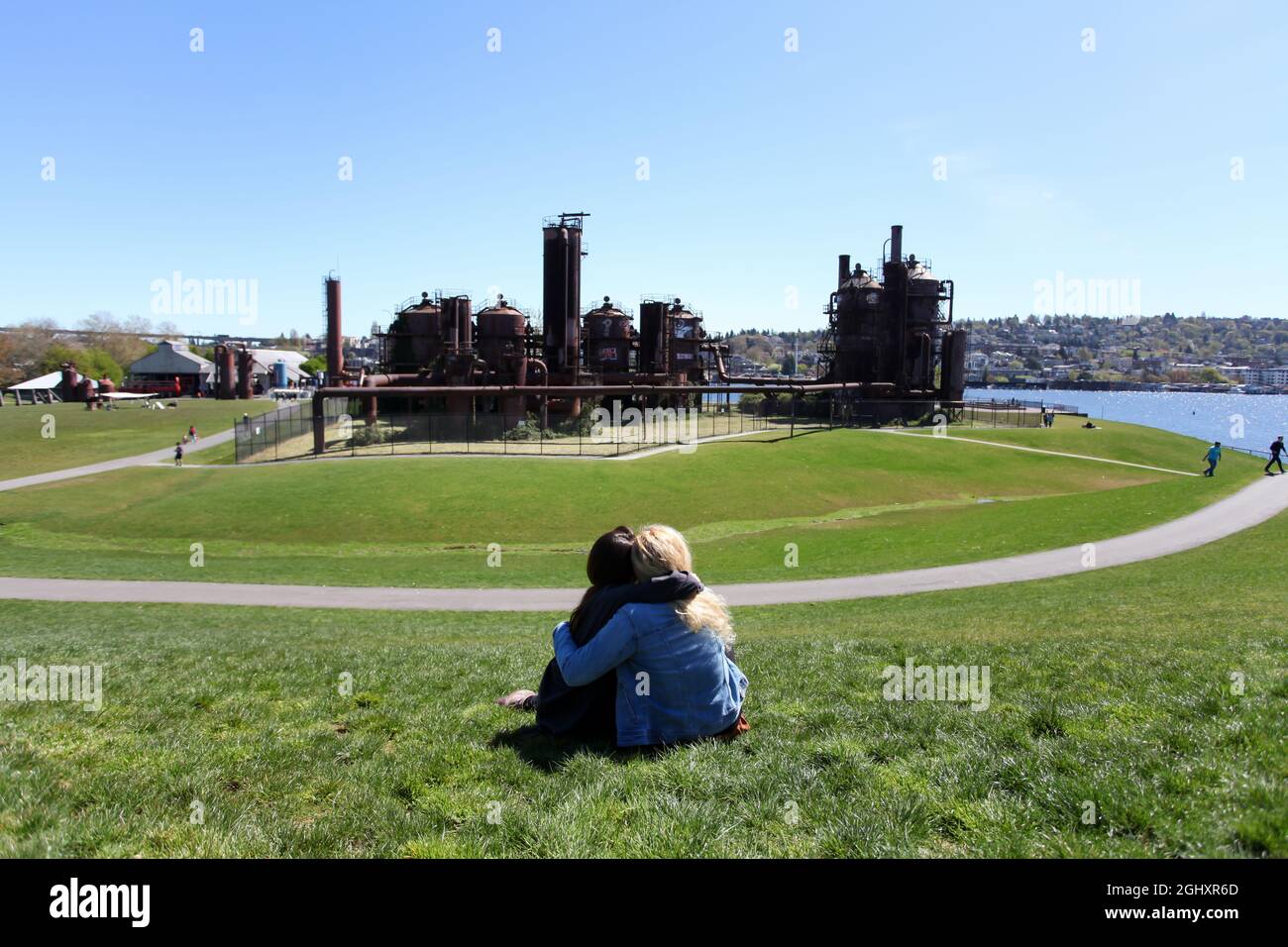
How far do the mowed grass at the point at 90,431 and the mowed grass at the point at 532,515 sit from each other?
46.8 feet

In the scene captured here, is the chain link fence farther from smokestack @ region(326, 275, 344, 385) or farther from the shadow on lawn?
the shadow on lawn

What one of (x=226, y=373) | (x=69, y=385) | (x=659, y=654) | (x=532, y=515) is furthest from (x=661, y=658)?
(x=69, y=385)

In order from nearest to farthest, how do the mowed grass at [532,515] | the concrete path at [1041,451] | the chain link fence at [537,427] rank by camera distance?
1. the mowed grass at [532,515]
2. the chain link fence at [537,427]
3. the concrete path at [1041,451]

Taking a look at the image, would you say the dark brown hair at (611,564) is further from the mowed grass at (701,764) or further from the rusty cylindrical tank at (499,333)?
the rusty cylindrical tank at (499,333)

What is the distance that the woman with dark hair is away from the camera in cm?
600

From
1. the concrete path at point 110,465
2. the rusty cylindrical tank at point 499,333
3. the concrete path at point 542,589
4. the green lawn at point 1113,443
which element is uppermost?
A: the rusty cylindrical tank at point 499,333

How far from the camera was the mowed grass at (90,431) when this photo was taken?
172ft

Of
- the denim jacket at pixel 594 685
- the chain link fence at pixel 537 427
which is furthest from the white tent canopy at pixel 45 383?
the denim jacket at pixel 594 685

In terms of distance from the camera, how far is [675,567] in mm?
6074
